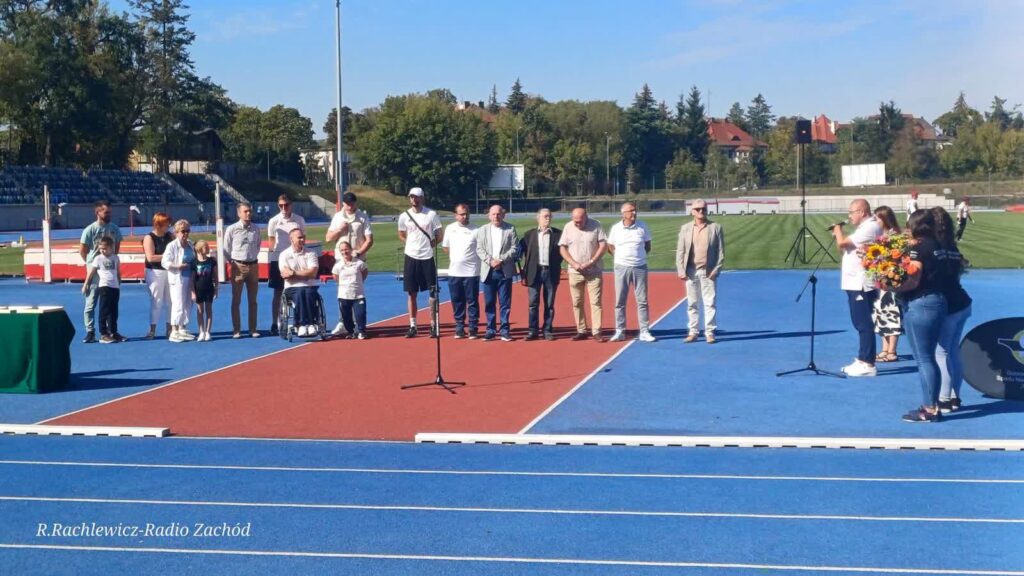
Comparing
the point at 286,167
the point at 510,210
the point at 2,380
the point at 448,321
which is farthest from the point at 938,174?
the point at 2,380

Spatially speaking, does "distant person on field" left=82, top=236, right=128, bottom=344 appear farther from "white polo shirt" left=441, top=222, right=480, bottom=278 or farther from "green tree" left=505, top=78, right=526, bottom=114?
"green tree" left=505, top=78, right=526, bottom=114

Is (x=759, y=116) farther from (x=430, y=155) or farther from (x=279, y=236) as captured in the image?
(x=279, y=236)

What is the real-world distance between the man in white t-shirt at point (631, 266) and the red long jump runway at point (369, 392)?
2.11 feet

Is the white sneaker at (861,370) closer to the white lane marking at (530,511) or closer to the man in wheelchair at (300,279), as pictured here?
the white lane marking at (530,511)

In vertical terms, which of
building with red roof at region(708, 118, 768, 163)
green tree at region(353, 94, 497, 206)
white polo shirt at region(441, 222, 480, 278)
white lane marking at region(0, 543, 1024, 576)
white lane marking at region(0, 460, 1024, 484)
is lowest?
white lane marking at region(0, 543, 1024, 576)

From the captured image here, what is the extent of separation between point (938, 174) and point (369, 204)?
4747 cm

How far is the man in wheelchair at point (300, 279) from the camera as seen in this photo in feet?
49.8

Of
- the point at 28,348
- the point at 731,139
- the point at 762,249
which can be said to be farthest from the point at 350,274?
the point at 731,139

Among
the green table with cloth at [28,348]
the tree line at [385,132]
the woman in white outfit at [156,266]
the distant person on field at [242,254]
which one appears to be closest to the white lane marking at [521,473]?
the green table with cloth at [28,348]

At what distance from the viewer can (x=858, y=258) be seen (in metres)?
11.6

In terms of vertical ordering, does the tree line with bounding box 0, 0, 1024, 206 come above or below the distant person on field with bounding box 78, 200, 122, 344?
above

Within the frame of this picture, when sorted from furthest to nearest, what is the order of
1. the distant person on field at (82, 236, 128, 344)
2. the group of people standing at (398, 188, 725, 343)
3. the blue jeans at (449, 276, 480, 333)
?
the distant person on field at (82, 236, 128, 344) → the blue jeans at (449, 276, 480, 333) → the group of people standing at (398, 188, 725, 343)

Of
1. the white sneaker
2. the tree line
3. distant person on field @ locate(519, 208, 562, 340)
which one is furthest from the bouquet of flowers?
the tree line

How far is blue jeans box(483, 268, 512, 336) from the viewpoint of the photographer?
14797 mm
